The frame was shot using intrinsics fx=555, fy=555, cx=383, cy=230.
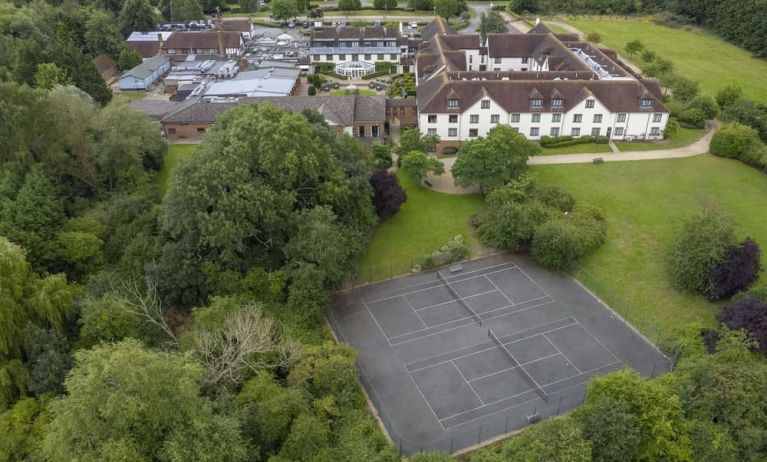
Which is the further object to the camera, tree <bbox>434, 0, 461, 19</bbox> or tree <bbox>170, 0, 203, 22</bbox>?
tree <bbox>434, 0, 461, 19</bbox>

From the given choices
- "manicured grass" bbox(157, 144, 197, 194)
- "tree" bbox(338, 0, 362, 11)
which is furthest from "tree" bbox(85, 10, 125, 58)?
"tree" bbox(338, 0, 362, 11)

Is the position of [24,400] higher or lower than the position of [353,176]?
→ lower

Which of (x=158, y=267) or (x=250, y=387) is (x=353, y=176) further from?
(x=250, y=387)

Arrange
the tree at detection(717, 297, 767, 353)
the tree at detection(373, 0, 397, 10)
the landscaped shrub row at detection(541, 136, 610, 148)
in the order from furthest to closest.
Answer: the tree at detection(373, 0, 397, 10), the landscaped shrub row at detection(541, 136, 610, 148), the tree at detection(717, 297, 767, 353)

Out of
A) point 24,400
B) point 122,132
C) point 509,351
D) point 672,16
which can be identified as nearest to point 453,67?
point 122,132

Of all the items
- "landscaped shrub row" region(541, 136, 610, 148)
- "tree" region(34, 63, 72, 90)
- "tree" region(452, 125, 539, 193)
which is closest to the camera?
"tree" region(452, 125, 539, 193)

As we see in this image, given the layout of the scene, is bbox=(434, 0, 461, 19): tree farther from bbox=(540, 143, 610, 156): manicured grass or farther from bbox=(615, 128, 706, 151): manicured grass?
bbox=(540, 143, 610, 156): manicured grass
